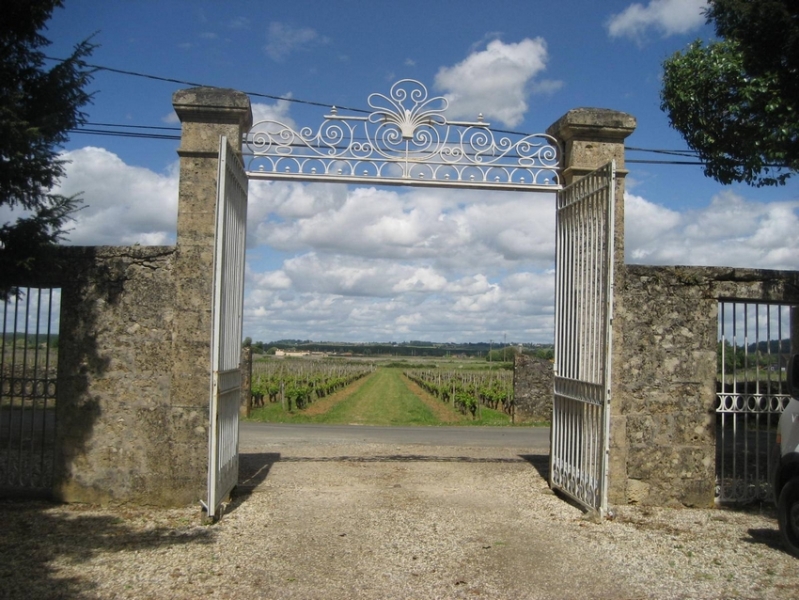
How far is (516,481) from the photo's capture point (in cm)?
856

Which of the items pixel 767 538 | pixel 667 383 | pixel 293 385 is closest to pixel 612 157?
pixel 667 383

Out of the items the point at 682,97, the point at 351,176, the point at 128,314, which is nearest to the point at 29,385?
the point at 128,314

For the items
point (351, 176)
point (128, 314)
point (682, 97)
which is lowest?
point (128, 314)

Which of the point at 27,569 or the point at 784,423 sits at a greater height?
the point at 784,423

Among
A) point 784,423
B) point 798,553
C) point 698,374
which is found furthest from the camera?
point 698,374

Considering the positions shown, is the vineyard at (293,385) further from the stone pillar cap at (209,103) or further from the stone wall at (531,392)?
the stone pillar cap at (209,103)

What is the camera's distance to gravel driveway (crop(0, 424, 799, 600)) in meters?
4.97

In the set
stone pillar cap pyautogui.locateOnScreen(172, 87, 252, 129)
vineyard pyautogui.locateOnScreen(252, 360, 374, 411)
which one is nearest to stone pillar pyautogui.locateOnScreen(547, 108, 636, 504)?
stone pillar cap pyautogui.locateOnScreen(172, 87, 252, 129)

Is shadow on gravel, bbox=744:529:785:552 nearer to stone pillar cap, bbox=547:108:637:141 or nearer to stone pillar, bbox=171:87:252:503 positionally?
stone pillar cap, bbox=547:108:637:141

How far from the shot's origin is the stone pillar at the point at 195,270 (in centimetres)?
704

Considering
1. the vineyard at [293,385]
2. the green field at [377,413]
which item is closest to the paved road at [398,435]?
the green field at [377,413]

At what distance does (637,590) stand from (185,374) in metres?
4.40

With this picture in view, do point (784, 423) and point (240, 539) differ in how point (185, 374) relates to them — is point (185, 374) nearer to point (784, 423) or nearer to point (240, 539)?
point (240, 539)

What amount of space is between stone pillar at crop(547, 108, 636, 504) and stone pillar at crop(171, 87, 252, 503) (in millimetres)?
3373
